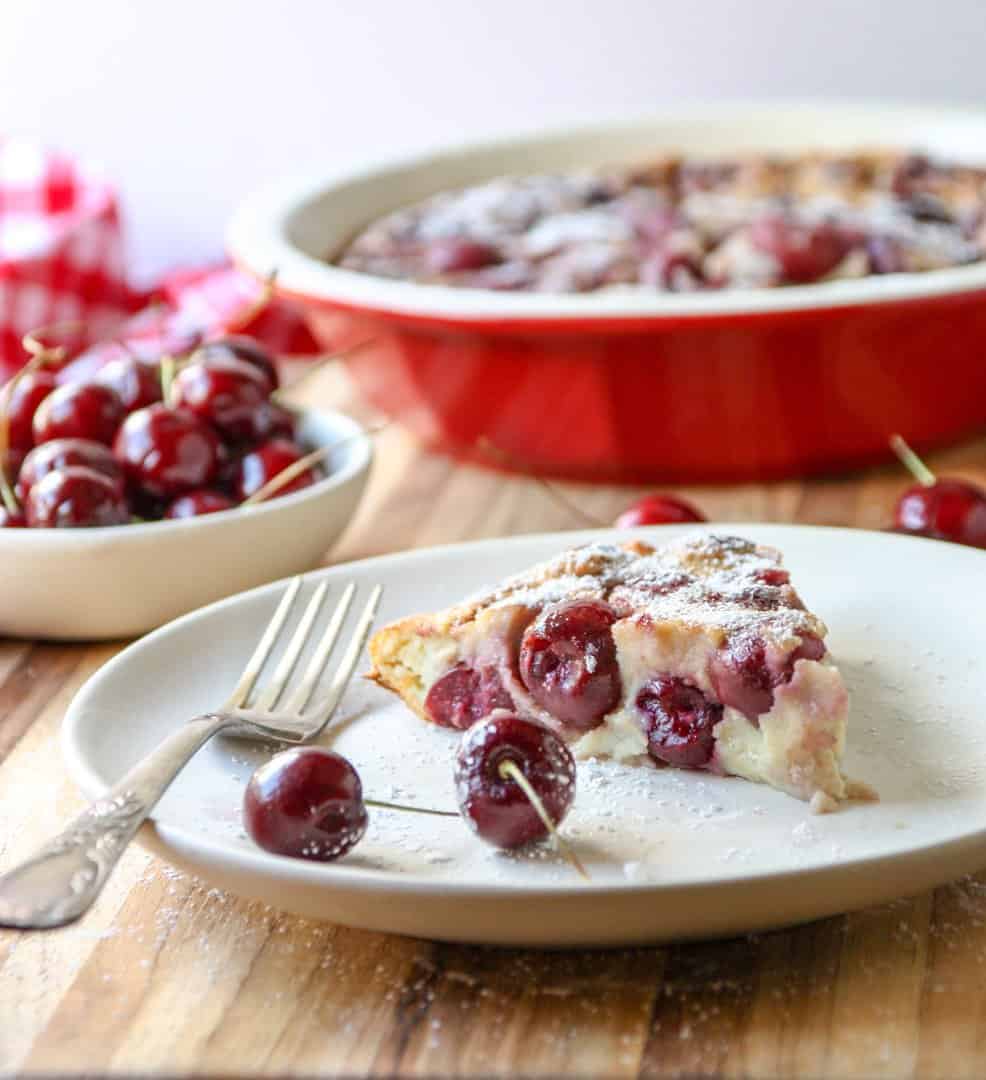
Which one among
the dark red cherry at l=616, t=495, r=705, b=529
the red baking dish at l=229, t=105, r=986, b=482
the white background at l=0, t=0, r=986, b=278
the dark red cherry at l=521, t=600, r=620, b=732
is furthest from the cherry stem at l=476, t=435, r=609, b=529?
the white background at l=0, t=0, r=986, b=278

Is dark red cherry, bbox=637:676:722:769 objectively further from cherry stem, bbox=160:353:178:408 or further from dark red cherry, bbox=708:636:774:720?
cherry stem, bbox=160:353:178:408

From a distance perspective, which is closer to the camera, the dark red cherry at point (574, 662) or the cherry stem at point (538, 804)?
the cherry stem at point (538, 804)

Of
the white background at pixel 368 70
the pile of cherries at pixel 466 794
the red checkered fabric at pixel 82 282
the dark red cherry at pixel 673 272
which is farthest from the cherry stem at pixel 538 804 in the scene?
the white background at pixel 368 70

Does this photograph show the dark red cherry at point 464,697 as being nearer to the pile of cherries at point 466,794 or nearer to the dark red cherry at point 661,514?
the pile of cherries at point 466,794

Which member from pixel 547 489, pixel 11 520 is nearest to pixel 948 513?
pixel 547 489

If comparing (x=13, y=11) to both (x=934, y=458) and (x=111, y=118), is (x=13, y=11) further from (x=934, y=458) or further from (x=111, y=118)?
(x=934, y=458)

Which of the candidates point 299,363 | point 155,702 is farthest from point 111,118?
point 155,702

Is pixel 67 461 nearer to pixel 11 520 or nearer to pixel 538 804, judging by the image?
pixel 11 520
